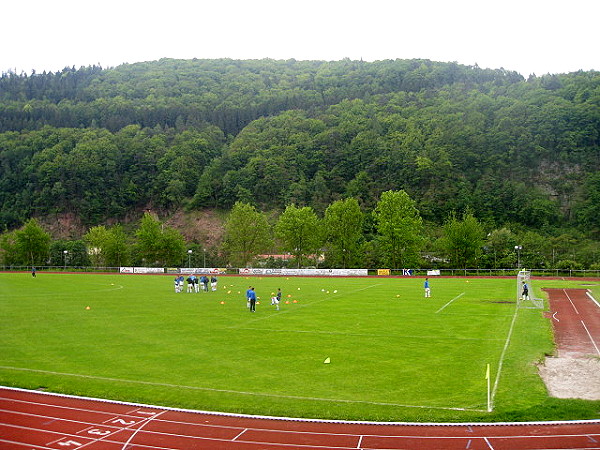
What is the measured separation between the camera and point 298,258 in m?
107

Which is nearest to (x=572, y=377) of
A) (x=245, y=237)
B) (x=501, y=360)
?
(x=501, y=360)

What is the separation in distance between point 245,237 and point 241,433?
9991 centimetres

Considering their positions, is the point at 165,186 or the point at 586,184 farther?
the point at 165,186

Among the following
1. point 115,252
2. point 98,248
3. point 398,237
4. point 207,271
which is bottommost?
point 207,271

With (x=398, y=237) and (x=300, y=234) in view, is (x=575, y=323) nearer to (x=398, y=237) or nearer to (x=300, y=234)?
(x=398, y=237)

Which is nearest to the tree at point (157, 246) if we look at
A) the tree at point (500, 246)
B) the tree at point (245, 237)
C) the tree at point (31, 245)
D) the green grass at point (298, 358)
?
the tree at point (245, 237)

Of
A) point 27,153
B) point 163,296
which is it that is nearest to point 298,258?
point 163,296

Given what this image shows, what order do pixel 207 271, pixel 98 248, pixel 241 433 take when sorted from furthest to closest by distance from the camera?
1. pixel 98 248
2. pixel 207 271
3. pixel 241 433

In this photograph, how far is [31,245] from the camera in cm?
11888

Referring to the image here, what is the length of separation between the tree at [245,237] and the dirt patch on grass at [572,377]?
308 feet

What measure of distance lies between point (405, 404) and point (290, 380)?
4443 mm

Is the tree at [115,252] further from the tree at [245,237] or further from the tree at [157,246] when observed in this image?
the tree at [245,237]

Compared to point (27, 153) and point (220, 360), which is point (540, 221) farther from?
point (27, 153)

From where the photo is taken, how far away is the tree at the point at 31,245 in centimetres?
11844
